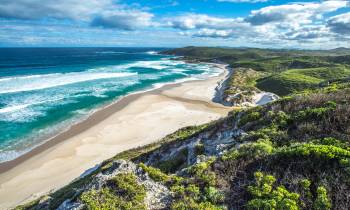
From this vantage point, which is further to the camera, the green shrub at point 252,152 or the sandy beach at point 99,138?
the sandy beach at point 99,138

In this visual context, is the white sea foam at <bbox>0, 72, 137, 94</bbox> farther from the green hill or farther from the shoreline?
the green hill

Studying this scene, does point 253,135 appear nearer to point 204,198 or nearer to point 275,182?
point 275,182

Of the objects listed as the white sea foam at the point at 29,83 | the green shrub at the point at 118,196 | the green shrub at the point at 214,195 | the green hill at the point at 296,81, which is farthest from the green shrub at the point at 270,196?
the white sea foam at the point at 29,83

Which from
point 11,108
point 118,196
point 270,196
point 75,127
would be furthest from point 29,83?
point 270,196

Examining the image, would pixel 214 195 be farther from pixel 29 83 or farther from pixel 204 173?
pixel 29 83

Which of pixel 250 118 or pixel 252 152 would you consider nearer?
pixel 252 152

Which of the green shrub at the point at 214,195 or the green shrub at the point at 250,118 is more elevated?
the green shrub at the point at 250,118

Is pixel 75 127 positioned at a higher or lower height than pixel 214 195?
lower

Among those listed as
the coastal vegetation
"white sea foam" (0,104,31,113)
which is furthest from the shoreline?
the coastal vegetation

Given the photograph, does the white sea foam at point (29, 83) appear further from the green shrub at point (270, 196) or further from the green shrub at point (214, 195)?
the green shrub at point (270, 196)

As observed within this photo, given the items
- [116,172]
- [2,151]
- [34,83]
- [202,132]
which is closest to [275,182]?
[116,172]
